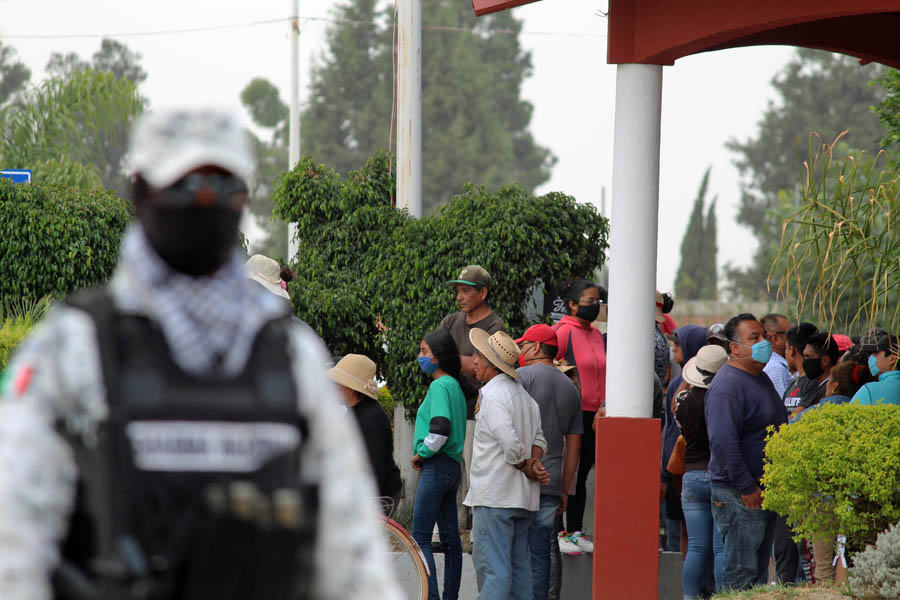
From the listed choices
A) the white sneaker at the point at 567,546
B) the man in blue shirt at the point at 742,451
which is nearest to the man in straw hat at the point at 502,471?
the white sneaker at the point at 567,546

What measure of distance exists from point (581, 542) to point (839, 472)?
89.7 inches

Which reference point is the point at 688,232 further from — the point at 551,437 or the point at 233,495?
the point at 233,495

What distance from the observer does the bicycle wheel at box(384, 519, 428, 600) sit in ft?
24.1

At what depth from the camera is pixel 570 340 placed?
9.42 m

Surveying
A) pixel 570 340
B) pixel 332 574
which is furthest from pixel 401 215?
pixel 332 574

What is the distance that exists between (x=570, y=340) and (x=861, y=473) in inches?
109

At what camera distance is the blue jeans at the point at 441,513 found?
26.7 feet

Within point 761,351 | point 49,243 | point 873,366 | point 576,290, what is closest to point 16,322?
point 49,243

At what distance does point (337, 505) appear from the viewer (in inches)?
83.8

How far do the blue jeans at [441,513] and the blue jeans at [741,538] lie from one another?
1716 millimetres

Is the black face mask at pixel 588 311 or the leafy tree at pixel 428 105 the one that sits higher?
the leafy tree at pixel 428 105

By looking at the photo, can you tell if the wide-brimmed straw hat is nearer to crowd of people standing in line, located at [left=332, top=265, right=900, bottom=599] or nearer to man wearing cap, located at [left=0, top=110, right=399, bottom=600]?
crowd of people standing in line, located at [left=332, top=265, right=900, bottom=599]

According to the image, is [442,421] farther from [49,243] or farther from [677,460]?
[49,243]

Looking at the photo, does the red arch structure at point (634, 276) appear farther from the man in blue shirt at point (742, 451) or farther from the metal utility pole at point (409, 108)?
the metal utility pole at point (409, 108)
